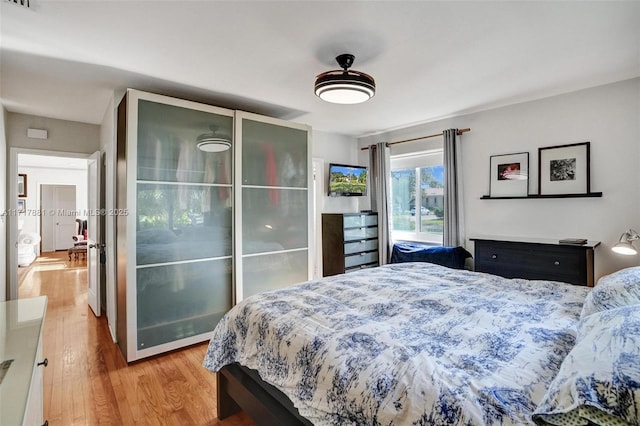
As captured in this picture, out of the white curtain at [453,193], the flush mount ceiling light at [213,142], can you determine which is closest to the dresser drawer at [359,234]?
the white curtain at [453,193]

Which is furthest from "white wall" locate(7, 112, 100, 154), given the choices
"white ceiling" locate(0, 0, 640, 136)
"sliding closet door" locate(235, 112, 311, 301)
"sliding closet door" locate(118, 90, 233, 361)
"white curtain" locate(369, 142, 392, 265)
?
"white curtain" locate(369, 142, 392, 265)

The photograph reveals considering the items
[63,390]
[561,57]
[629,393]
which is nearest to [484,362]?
[629,393]

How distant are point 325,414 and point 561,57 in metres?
3.05

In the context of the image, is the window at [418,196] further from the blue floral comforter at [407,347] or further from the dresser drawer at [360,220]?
the blue floral comforter at [407,347]

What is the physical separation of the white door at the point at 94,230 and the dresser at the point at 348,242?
2935 mm

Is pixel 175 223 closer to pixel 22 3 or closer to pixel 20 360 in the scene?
pixel 22 3

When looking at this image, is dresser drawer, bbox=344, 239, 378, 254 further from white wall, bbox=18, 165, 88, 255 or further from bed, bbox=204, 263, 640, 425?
white wall, bbox=18, 165, 88, 255

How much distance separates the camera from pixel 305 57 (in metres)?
2.50

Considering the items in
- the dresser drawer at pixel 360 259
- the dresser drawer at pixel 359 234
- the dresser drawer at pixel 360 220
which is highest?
the dresser drawer at pixel 360 220

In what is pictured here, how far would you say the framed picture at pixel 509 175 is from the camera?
11.7ft

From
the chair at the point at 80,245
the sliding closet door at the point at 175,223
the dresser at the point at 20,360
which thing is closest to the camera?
the dresser at the point at 20,360

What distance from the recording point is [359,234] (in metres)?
4.76

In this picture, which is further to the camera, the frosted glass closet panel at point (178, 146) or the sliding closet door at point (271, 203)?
the sliding closet door at point (271, 203)

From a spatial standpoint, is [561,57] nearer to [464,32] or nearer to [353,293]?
[464,32]
